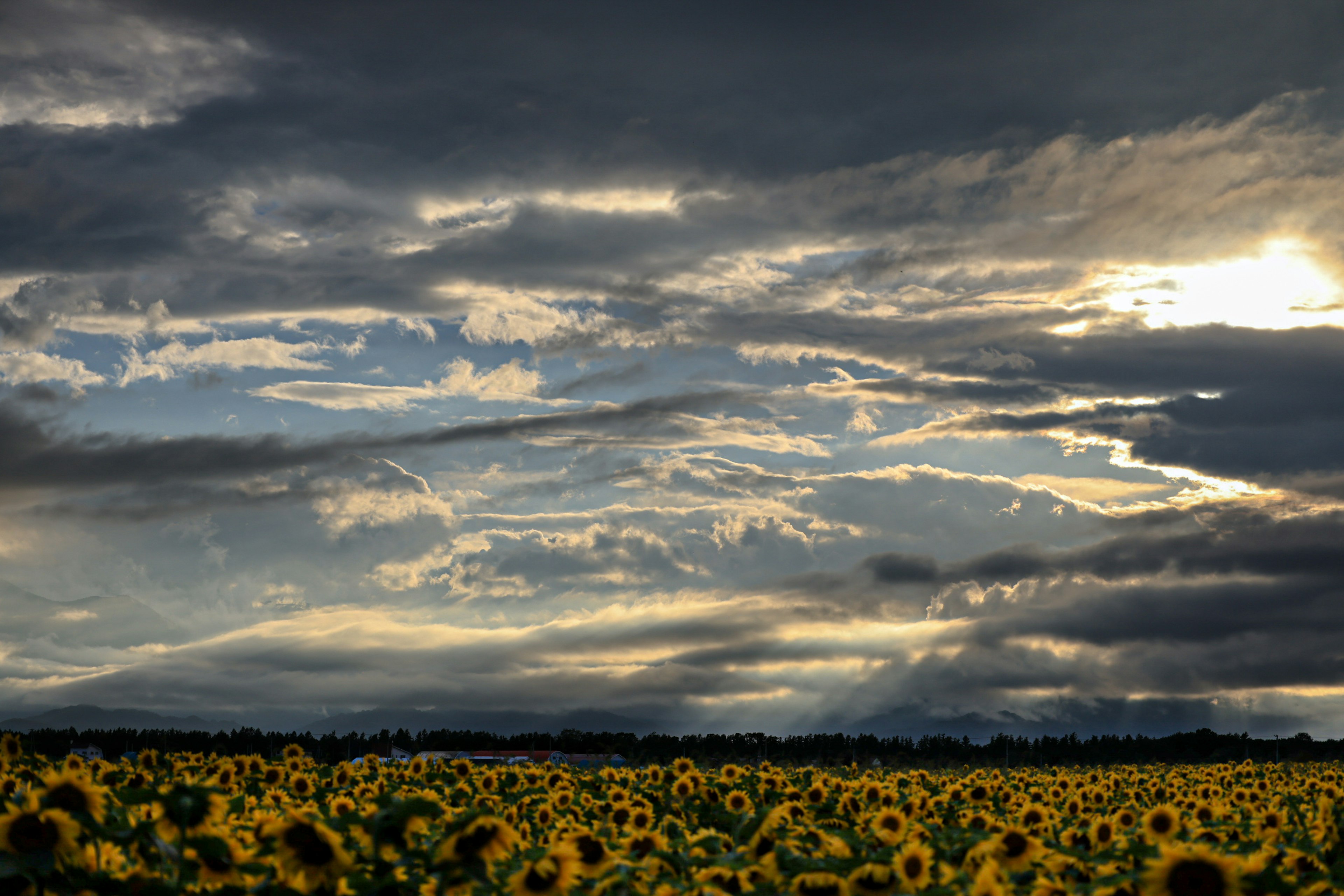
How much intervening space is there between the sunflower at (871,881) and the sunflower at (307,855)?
445 centimetres

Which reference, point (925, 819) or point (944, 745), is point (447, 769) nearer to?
point (925, 819)

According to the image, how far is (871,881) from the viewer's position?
32.8 ft

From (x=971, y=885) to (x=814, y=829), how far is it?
9.49 feet

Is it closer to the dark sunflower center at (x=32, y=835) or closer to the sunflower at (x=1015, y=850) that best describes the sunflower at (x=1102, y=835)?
the sunflower at (x=1015, y=850)

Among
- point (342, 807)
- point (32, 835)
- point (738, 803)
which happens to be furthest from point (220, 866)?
point (738, 803)

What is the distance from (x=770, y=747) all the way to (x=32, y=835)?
219 feet

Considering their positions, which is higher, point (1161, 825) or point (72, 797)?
point (72, 797)

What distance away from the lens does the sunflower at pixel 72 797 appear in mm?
8711

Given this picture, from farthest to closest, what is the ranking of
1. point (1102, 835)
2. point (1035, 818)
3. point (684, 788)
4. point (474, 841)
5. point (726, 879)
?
point (684, 788) → point (1035, 818) → point (1102, 835) → point (726, 879) → point (474, 841)

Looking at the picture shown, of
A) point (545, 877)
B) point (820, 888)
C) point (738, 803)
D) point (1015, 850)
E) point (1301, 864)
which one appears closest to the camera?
point (545, 877)

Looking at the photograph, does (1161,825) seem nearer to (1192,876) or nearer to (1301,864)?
(1301,864)

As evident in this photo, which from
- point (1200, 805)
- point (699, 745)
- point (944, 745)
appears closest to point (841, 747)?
point (944, 745)

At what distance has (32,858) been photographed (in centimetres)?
806

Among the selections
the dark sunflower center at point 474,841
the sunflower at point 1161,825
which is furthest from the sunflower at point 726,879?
the sunflower at point 1161,825
